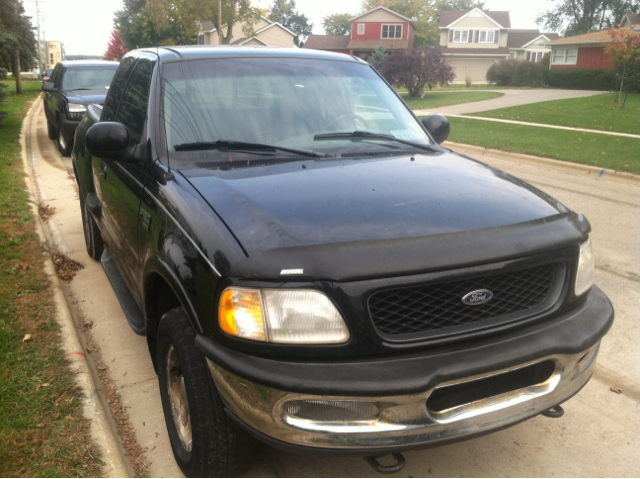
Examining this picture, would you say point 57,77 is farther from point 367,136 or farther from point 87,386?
point 367,136

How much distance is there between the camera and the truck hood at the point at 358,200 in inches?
91.4

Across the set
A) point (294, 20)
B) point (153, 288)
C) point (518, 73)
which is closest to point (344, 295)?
point (153, 288)

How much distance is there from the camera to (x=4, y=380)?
137 inches

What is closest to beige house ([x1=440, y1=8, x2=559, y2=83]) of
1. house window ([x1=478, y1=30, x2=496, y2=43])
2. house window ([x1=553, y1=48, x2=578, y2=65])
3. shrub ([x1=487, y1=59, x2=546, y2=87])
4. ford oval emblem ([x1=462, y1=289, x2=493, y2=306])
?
house window ([x1=478, y1=30, x2=496, y2=43])

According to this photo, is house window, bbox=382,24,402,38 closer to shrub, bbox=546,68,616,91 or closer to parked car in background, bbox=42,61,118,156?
shrub, bbox=546,68,616,91

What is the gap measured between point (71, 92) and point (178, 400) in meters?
11.4

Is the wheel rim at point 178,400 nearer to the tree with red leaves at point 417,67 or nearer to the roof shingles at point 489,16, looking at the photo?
the tree with red leaves at point 417,67

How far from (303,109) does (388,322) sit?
5.76 ft

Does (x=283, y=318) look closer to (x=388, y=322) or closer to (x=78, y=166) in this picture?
(x=388, y=322)

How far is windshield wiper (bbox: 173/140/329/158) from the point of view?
3.22m

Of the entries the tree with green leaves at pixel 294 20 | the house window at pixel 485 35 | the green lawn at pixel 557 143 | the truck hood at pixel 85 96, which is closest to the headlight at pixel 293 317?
the green lawn at pixel 557 143

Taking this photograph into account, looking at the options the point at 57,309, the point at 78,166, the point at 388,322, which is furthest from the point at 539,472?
the point at 78,166

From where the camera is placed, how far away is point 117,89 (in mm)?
4523

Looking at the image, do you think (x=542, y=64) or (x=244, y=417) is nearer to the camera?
(x=244, y=417)
